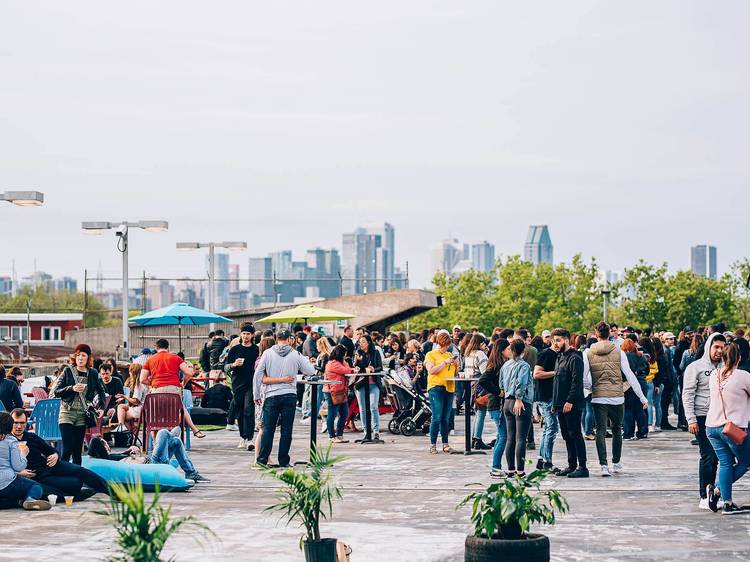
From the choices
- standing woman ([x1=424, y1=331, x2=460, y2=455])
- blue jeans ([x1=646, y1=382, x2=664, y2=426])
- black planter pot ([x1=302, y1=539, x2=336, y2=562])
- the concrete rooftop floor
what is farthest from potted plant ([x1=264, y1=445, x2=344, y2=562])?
blue jeans ([x1=646, y1=382, x2=664, y2=426])

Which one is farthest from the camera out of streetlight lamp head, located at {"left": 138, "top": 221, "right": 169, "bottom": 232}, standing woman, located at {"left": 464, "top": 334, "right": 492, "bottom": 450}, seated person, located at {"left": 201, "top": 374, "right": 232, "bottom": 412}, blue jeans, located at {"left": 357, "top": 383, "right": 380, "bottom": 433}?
streetlight lamp head, located at {"left": 138, "top": 221, "right": 169, "bottom": 232}

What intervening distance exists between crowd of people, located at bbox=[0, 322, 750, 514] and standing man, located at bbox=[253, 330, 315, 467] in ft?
0.05

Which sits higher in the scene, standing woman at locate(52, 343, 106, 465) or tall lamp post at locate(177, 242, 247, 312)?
tall lamp post at locate(177, 242, 247, 312)

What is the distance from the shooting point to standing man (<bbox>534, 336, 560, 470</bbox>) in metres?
15.2

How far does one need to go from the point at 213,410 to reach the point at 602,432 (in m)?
9.85

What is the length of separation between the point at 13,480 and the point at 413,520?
4407mm

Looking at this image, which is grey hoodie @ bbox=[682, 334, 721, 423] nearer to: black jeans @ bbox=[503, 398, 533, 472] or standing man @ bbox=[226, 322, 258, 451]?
black jeans @ bbox=[503, 398, 533, 472]

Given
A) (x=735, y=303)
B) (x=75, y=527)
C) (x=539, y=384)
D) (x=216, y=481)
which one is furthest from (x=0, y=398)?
(x=735, y=303)

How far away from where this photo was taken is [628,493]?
13391 mm

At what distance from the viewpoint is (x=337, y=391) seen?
63.3ft

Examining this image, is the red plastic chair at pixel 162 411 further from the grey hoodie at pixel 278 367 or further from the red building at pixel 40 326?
the red building at pixel 40 326

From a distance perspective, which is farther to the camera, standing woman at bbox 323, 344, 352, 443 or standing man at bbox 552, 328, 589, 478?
standing woman at bbox 323, 344, 352, 443

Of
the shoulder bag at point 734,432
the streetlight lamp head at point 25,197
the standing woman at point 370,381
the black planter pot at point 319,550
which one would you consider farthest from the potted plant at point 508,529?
the streetlight lamp head at point 25,197

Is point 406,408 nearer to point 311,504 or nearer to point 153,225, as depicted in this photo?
point 153,225
